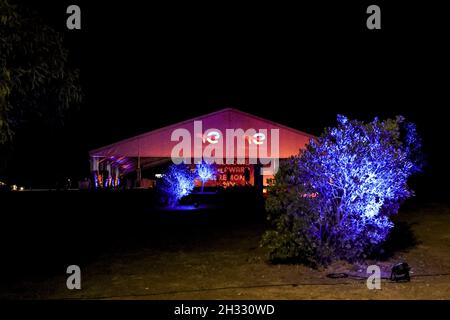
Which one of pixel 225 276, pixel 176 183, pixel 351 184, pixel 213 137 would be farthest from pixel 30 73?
pixel 213 137

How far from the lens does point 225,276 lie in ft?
28.6

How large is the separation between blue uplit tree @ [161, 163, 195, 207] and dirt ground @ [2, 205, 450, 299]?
344 inches

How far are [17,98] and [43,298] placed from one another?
2.93m

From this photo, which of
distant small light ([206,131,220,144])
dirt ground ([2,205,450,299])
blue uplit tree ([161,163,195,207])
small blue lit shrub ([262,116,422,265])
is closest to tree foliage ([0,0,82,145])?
dirt ground ([2,205,450,299])

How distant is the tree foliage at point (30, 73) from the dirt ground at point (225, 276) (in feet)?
8.98

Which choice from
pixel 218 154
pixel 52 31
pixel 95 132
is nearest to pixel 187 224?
pixel 52 31

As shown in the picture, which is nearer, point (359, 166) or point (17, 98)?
point (17, 98)

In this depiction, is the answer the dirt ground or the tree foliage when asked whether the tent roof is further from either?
the tree foliage

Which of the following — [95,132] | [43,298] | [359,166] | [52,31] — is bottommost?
[43,298]

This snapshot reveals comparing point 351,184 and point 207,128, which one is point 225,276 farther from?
point 207,128

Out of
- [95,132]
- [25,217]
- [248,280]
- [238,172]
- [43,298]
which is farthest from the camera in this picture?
[95,132]

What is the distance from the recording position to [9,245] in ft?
40.8

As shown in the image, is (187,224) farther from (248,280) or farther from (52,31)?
(52,31)

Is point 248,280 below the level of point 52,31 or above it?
below
